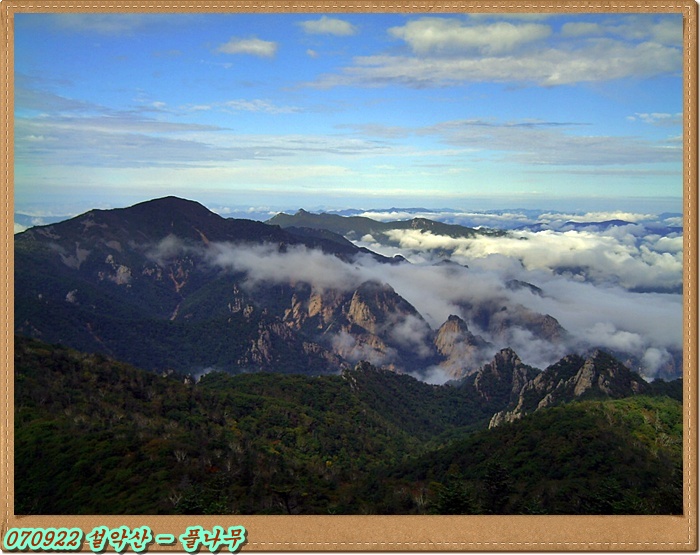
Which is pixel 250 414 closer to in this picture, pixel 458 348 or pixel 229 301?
pixel 229 301

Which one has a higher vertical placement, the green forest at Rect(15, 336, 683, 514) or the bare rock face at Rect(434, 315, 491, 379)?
the green forest at Rect(15, 336, 683, 514)

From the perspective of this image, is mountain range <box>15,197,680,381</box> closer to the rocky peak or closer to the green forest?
the rocky peak

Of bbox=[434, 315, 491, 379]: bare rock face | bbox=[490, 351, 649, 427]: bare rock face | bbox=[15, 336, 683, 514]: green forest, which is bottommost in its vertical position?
bbox=[434, 315, 491, 379]: bare rock face

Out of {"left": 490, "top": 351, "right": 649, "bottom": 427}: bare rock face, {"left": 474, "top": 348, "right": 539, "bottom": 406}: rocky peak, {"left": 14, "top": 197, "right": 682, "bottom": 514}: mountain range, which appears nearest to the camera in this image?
{"left": 14, "top": 197, "right": 682, "bottom": 514}: mountain range

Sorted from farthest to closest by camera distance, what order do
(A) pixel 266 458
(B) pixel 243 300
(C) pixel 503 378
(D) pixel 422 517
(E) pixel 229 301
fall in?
(B) pixel 243 300, (E) pixel 229 301, (C) pixel 503 378, (A) pixel 266 458, (D) pixel 422 517

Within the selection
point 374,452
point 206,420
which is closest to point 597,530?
point 206,420

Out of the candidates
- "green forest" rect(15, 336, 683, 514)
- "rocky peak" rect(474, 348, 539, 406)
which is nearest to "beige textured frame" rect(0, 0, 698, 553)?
"green forest" rect(15, 336, 683, 514)

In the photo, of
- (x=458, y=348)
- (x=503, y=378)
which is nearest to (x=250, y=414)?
(x=503, y=378)

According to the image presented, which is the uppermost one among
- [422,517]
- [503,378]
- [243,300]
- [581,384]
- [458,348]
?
[422,517]
